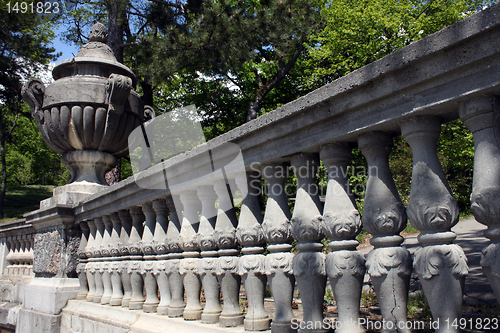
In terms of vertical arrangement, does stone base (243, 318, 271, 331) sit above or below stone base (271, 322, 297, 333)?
below

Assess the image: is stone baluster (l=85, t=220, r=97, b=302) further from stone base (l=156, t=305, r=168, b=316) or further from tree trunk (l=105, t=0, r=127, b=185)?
tree trunk (l=105, t=0, r=127, b=185)

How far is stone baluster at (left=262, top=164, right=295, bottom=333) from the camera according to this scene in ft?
7.37

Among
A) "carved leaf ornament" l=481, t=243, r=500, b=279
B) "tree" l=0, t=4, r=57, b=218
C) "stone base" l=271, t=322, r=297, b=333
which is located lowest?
"stone base" l=271, t=322, r=297, b=333

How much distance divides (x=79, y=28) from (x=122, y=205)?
47.9 ft

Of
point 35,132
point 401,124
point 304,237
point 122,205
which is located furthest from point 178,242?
point 35,132

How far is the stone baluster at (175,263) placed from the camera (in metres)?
3.11

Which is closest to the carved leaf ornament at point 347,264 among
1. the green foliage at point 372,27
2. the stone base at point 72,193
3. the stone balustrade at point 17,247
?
the stone base at point 72,193

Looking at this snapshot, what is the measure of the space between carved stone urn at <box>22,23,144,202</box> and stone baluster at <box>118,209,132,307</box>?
1170 millimetres

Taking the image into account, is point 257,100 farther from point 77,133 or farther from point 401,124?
point 401,124

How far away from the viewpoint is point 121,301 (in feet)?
12.6

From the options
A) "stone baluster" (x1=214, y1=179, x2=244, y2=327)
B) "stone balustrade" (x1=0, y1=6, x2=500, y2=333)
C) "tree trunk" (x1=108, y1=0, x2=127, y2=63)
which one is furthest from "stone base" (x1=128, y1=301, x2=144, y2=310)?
"tree trunk" (x1=108, y1=0, x2=127, y2=63)

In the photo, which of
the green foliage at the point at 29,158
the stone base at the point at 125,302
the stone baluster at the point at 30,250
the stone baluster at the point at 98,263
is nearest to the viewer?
the stone base at the point at 125,302

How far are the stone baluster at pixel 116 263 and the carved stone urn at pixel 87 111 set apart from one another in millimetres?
1035

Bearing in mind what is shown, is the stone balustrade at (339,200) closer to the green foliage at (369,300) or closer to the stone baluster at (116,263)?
the stone baluster at (116,263)
